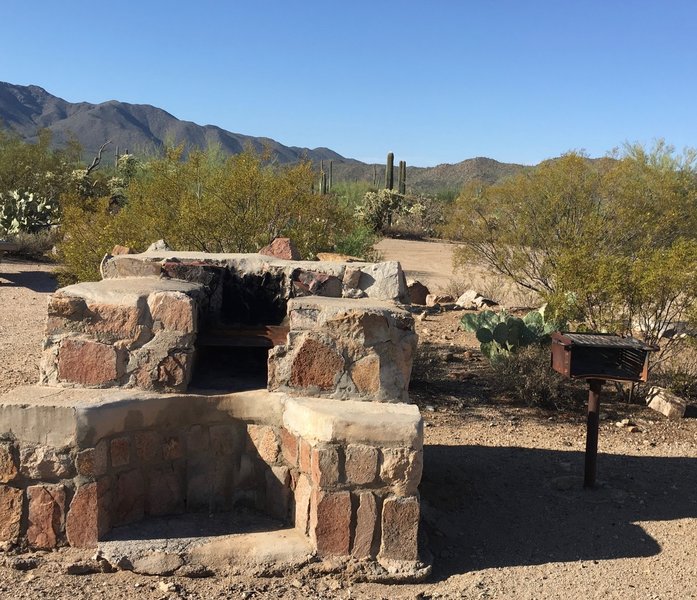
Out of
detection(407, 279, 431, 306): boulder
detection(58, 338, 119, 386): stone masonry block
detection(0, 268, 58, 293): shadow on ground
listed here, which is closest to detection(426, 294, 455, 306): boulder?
detection(407, 279, 431, 306): boulder

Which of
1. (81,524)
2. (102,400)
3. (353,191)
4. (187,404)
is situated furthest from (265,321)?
(353,191)

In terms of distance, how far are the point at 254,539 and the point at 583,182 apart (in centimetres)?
926

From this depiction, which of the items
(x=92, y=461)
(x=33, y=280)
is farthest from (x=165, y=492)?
(x=33, y=280)

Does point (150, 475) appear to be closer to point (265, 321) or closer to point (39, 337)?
point (265, 321)

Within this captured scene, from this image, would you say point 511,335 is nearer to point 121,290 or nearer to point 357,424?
point 357,424

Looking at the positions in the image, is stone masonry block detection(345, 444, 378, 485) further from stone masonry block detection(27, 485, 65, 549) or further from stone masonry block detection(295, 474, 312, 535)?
stone masonry block detection(27, 485, 65, 549)

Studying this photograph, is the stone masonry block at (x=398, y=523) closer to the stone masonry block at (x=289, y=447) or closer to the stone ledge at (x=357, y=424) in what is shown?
the stone ledge at (x=357, y=424)

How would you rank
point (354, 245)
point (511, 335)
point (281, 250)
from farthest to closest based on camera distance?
point (354, 245) < point (511, 335) < point (281, 250)

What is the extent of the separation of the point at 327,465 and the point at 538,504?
181 centimetres

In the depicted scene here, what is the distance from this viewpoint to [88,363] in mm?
3650

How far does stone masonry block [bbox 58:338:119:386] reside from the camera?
3.64 metres

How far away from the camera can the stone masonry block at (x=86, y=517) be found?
11.0ft

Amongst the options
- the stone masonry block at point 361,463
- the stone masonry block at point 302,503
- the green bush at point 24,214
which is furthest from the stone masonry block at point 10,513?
the green bush at point 24,214

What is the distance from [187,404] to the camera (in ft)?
12.0
